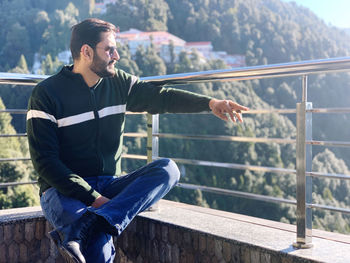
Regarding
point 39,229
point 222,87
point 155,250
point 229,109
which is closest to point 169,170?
point 229,109

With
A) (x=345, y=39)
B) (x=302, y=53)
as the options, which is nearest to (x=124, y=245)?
(x=302, y=53)

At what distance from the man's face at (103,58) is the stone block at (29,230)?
800 mm

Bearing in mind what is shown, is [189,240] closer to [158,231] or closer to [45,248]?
[158,231]

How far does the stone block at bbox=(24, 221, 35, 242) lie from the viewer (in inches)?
76.4

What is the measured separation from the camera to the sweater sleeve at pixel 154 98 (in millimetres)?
1792

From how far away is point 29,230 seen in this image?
1951mm

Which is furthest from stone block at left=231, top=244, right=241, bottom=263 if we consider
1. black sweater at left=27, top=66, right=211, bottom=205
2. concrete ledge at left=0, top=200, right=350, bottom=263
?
black sweater at left=27, top=66, right=211, bottom=205

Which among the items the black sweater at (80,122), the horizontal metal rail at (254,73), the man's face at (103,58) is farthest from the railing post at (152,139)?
the man's face at (103,58)

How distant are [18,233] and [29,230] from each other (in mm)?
49

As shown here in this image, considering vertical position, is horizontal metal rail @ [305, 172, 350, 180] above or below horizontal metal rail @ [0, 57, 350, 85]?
below

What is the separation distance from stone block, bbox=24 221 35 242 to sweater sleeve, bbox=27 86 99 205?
1.66 ft

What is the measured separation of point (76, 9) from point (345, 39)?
1871 inches

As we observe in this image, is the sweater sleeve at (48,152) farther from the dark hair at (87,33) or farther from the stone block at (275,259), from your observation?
the stone block at (275,259)

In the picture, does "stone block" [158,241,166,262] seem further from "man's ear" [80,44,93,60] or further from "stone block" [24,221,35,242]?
"man's ear" [80,44,93,60]
